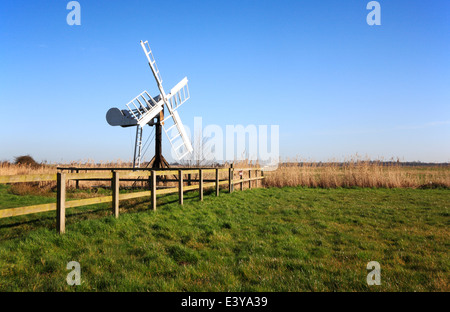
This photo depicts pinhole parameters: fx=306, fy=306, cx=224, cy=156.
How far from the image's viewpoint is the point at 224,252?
19.2 feet

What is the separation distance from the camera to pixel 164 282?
4262 millimetres

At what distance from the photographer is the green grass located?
4.33m

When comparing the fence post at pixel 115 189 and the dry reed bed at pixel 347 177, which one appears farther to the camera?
the dry reed bed at pixel 347 177

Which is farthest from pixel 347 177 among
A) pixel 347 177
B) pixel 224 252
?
pixel 224 252

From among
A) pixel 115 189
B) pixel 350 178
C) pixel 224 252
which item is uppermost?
pixel 115 189

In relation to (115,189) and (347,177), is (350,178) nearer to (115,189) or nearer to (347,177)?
(347,177)

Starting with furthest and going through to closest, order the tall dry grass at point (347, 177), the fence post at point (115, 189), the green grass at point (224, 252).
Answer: the tall dry grass at point (347, 177) → the fence post at point (115, 189) → the green grass at point (224, 252)

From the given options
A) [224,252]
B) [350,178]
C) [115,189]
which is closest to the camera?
[224,252]

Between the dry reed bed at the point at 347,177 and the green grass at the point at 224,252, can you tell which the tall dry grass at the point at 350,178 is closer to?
the dry reed bed at the point at 347,177

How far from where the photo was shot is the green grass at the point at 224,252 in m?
4.33

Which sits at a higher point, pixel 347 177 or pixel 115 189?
pixel 115 189

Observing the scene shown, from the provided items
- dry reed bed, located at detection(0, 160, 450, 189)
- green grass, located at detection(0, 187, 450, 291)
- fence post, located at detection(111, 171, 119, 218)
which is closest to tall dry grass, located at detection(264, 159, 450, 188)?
dry reed bed, located at detection(0, 160, 450, 189)

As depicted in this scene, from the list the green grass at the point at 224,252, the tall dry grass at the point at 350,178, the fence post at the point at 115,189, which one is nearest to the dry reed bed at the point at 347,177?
the tall dry grass at the point at 350,178
